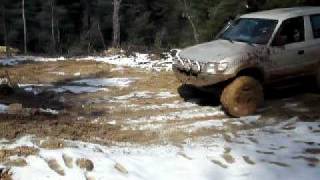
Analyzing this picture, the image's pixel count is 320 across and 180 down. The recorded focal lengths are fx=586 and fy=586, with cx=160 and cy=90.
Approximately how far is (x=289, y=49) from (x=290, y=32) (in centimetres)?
41

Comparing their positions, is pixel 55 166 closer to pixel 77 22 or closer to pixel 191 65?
pixel 191 65

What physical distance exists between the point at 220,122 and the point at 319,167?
2471 millimetres

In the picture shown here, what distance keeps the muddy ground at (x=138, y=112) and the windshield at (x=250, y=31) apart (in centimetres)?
134

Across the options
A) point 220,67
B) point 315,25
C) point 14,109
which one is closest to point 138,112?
point 220,67

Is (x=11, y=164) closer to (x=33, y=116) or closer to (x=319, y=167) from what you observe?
(x=33, y=116)

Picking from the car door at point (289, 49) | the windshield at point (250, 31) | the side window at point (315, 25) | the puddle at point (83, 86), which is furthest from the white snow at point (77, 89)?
the side window at point (315, 25)

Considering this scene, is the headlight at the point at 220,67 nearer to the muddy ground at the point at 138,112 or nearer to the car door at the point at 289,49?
the muddy ground at the point at 138,112

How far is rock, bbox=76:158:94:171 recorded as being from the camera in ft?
24.6

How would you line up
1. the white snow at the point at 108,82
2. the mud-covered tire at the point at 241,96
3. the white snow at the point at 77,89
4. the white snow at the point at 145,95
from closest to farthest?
the mud-covered tire at the point at 241,96 → the white snow at the point at 145,95 → the white snow at the point at 77,89 → the white snow at the point at 108,82

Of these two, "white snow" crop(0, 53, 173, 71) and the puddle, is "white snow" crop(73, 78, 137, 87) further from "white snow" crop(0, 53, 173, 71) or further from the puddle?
"white snow" crop(0, 53, 173, 71)

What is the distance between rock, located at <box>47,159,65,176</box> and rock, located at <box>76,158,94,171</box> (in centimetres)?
24

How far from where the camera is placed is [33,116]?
10.1 m

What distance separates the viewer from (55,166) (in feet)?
24.5

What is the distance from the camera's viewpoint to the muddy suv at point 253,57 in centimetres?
1068
